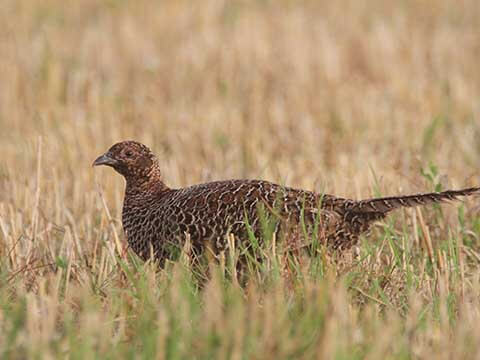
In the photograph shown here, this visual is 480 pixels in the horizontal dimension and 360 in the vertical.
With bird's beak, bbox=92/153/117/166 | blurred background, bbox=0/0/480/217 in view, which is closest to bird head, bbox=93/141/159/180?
bird's beak, bbox=92/153/117/166

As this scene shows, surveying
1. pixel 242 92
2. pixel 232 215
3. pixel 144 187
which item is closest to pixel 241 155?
pixel 242 92

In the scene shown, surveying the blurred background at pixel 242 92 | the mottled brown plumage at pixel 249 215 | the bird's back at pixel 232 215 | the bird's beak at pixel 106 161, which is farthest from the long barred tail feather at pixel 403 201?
the bird's beak at pixel 106 161

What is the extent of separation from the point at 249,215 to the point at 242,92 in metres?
5.19

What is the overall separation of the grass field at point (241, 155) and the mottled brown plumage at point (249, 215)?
18 centimetres

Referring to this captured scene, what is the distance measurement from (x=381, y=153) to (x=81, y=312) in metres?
4.39

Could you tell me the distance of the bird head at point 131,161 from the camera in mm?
5316

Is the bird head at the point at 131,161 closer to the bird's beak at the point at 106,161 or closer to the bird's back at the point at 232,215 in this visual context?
the bird's beak at the point at 106,161

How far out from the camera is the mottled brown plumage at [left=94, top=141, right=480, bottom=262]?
4617 mm

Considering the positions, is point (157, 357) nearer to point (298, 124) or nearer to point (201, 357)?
point (201, 357)

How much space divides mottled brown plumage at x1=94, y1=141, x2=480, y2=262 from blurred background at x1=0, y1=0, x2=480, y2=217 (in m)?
1.03

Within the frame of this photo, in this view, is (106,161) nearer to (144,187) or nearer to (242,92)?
(144,187)

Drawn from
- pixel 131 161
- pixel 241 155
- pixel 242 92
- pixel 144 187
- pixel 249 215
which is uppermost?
pixel 242 92

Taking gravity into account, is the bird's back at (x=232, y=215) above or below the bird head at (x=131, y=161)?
below

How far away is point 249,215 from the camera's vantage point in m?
4.66
